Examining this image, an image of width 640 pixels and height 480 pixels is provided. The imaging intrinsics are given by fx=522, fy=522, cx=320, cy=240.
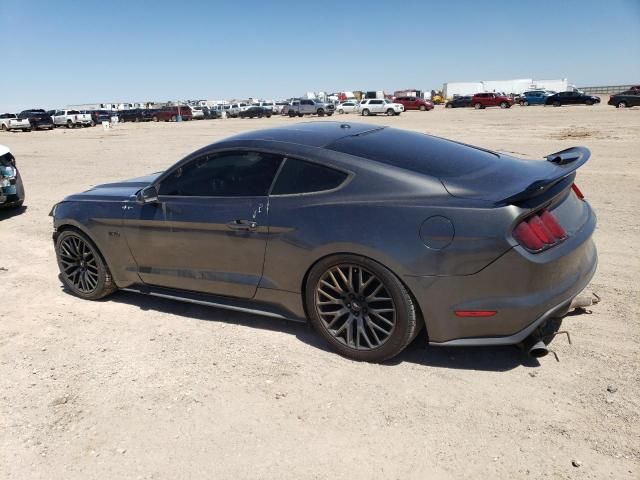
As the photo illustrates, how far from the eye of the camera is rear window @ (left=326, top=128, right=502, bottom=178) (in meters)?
3.52

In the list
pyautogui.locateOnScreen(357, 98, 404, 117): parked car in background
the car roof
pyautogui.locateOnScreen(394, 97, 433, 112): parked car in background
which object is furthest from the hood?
pyautogui.locateOnScreen(394, 97, 433, 112): parked car in background

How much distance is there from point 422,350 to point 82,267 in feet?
10.6

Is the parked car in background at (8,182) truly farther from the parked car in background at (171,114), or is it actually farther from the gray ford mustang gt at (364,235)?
the parked car in background at (171,114)

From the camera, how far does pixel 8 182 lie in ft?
27.2

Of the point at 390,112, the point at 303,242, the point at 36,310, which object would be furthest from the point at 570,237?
the point at 390,112

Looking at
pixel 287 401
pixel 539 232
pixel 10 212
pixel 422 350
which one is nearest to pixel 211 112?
pixel 10 212

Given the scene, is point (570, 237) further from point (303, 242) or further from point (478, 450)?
point (303, 242)

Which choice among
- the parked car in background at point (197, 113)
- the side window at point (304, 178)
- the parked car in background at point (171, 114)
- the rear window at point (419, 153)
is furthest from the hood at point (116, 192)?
the parked car in background at point (197, 113)

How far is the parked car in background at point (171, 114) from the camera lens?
187ft

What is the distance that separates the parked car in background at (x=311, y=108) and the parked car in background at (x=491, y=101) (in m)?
14.8

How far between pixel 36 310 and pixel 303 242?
2853 mm

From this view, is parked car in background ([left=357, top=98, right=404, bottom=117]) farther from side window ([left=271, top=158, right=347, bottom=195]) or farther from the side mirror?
side window ([left=271, top=158, right=347, bottom=195])

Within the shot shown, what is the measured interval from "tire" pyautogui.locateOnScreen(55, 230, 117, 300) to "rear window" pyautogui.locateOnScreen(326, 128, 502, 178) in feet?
8.18

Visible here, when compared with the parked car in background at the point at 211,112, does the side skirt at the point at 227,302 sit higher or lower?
lower
